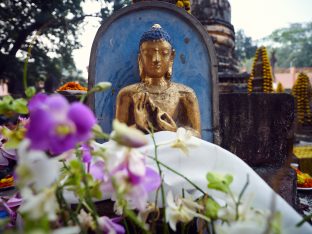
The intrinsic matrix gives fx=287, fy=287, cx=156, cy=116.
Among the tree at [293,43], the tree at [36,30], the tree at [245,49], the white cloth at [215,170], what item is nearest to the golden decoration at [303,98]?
the tree at [36,30]

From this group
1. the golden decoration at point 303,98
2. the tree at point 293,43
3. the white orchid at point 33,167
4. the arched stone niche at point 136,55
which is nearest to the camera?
the white orchid at point 33,167

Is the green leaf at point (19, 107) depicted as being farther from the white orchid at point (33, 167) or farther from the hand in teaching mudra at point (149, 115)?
the hand in teaching mudra at point (149, 115)

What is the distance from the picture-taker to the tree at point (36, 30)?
8.30 meters

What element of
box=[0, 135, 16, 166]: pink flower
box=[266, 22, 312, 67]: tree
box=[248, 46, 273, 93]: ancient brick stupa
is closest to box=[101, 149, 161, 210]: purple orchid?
box=[0, 135, 16, 166]: pink flower

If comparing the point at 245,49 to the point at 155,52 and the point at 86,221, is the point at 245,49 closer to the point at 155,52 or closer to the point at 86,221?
the point at 155,52

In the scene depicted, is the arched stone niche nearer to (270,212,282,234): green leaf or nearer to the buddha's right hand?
the buddha's right hand

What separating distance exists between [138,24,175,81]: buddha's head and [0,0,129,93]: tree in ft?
20.5

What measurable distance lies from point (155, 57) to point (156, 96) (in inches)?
8.6

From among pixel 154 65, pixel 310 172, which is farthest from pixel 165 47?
pixel 310 172

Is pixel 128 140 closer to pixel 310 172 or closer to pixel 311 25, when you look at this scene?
pixel 310 172

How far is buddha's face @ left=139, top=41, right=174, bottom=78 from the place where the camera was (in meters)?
1.57

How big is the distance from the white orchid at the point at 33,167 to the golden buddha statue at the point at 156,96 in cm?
116

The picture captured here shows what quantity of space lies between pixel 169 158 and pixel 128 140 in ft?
1.81

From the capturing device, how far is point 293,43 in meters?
40.2
